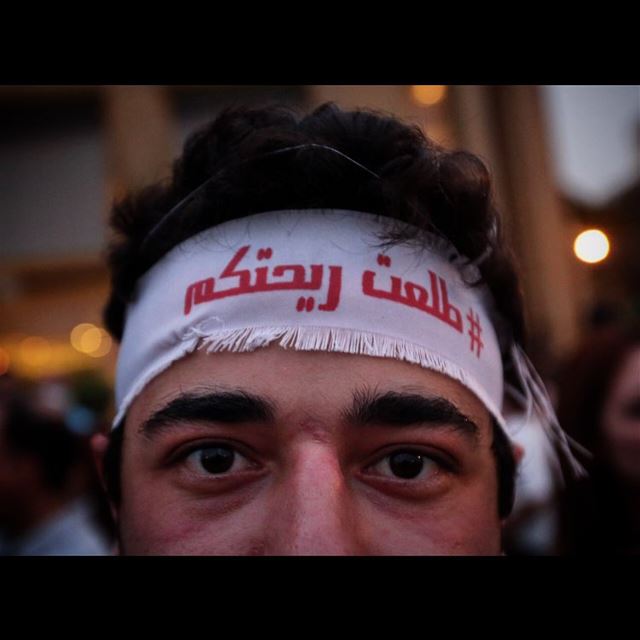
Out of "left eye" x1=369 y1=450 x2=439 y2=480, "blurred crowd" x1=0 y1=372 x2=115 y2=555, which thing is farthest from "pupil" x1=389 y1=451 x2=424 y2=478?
"blurred crowd" x1=0 y1=372 x2=115 y2=555

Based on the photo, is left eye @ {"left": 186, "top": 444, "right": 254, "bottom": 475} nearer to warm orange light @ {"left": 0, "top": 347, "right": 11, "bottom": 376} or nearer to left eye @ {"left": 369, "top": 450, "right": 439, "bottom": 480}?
left eye @ {"left": 369, "top": 450, "right": 439, "bottom": 480}

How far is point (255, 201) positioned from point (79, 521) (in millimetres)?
2007

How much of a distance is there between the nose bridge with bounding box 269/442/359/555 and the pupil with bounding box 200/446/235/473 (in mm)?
111

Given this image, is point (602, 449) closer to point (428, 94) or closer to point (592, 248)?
point (592, 248)

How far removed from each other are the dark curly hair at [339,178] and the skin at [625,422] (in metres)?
1.06

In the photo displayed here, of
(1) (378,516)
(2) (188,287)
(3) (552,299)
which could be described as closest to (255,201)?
(2) (188,287)

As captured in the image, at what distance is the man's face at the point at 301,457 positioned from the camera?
0.95m

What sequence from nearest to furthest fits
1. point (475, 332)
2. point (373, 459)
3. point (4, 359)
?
1. point (373, 459)
2. point (475, 332)
3. point (4, 359)

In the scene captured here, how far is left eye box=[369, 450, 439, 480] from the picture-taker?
102cm

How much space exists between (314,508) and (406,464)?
211 mm

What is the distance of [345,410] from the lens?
965 mm

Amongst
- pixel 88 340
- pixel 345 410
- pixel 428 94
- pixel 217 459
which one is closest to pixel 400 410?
pixel 345 410

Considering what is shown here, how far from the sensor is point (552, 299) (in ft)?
26.9

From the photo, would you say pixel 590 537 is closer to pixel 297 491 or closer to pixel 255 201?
pixel 297 491
